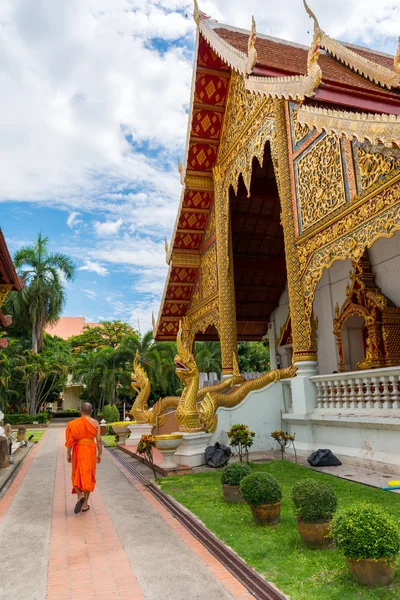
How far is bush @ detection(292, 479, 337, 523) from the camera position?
10.9 ft

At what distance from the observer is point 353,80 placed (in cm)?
702

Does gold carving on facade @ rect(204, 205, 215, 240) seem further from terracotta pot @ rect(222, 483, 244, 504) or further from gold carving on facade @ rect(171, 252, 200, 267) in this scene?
terracotta pot @ rect(222, 483, 244, 504)

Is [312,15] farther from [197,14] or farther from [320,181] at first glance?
[197,14]

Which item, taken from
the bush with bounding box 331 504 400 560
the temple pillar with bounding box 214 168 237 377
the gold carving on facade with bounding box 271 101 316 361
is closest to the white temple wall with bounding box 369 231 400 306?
the gold carving on facade with bounding box 271 101 316 361

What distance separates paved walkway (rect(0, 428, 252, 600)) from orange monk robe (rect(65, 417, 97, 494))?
338mm

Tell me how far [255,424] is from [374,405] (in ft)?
8.68

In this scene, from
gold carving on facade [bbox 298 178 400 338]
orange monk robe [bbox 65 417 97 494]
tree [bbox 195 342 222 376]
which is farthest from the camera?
tree [bbox 195 342 222 376]

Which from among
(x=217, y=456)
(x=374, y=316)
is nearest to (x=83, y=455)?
(x=217, y=456)

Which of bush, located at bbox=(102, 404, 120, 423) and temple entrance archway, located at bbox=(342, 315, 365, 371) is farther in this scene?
bush, located at bbox=(102, 404, 120, 423)

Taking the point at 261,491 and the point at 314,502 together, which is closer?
the point at 314,502

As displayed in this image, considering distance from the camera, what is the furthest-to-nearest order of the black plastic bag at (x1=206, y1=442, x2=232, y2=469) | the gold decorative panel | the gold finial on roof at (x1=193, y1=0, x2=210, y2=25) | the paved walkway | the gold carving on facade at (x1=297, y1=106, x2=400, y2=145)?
the gold finial on roof at (x1=193, y1=0, x2=210, y2=25)
the black plastic bag at (x1=206, y1=442, x2=232, y2=469)
the gold decorative panel
the gold carving on facade at (x1=297, y1=106, x2=400, y2=145)
the paved walkway

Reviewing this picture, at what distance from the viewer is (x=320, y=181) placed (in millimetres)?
7227

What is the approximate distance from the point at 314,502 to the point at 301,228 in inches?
205

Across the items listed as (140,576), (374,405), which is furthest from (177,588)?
(374,405)
